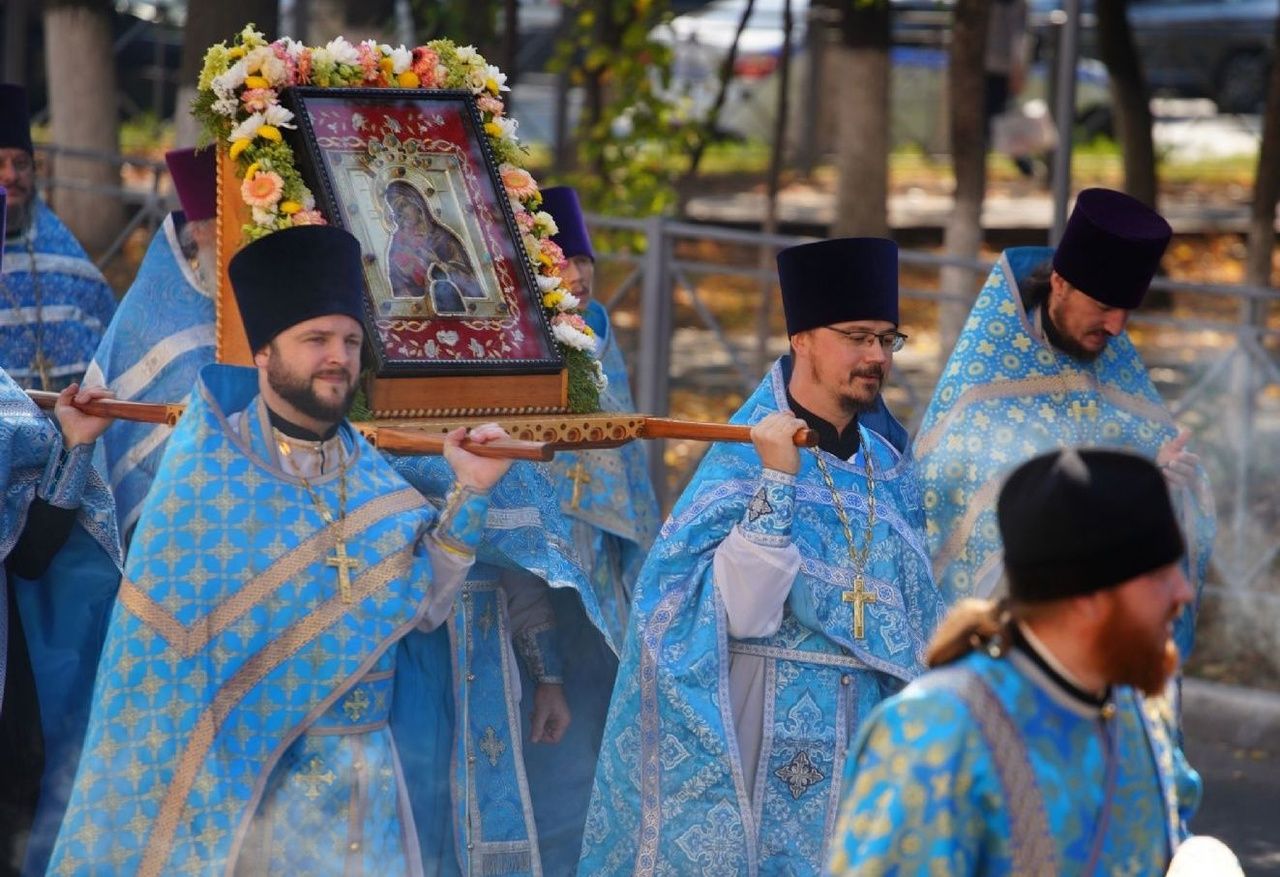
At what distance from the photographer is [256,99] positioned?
19.6 ft

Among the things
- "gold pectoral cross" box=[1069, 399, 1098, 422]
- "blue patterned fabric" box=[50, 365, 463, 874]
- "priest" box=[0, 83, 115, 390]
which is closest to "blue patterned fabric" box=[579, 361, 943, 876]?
"blue patterned fabric" box=[50, 365, 463, 874]

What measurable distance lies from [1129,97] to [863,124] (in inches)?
116

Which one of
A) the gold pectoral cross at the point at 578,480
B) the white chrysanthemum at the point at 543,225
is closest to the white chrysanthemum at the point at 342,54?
the white chrysanthemum at the point at 543,225

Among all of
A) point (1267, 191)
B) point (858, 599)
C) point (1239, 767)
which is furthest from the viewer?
point (1267, 191)

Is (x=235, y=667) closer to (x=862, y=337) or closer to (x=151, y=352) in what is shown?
(x=862, y=337)

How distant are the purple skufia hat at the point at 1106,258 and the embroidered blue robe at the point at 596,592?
5.18ft

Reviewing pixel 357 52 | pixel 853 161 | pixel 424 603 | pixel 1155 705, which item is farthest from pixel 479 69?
pixel 853 161

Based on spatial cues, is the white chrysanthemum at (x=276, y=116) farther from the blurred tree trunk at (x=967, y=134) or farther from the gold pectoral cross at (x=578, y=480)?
the blurred tree trunk at (x=967, y=134)

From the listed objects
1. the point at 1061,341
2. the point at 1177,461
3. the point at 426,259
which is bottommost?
the point at 1177,461

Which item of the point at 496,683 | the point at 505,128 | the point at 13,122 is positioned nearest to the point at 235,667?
the point at 496,683

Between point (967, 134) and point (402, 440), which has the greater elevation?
point (402, 440)

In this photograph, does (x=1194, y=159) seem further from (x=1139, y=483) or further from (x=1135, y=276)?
(x=1139, y=483)

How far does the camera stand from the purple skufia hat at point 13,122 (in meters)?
8.23

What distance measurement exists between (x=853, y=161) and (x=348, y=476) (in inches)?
303
